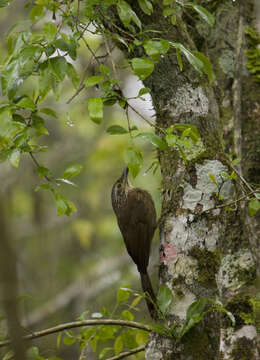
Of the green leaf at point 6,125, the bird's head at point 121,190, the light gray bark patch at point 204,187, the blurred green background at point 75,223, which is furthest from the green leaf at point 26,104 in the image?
the blurred green background at point 75,223

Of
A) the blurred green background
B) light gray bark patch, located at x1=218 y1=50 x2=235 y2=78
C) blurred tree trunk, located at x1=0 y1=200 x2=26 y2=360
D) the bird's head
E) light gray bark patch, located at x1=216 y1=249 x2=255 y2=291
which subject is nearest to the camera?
blurred tree trunk, located at x1=0 y1=200 x2=26 y2=360

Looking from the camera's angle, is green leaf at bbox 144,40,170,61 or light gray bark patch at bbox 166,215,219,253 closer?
green leaf at bbox 144,40,170,61

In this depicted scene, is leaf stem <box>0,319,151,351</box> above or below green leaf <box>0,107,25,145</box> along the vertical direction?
below

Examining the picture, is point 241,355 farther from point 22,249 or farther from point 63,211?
point 22,249

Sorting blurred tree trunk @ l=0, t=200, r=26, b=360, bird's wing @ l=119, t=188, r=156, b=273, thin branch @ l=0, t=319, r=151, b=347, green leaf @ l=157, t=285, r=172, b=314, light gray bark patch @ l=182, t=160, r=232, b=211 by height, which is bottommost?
thin branch @ l=0, t=319, r=151, b=347

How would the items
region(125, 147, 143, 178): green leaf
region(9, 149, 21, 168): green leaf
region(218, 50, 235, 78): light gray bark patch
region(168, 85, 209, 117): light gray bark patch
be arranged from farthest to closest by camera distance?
1. region(218, 50, 235, 78): light gray bark patch
2. region(168, 85, 209, 117): light gray bark patch
3. region(9, 149, 21, 168): green leaf
4. region(125, 147, 143, 178): green leaf

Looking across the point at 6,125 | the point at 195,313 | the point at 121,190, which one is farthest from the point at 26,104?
the point at 121,190

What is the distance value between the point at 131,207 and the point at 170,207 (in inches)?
45.8

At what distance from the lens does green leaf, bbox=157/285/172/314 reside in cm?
203

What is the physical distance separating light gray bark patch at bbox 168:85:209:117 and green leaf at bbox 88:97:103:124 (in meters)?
0.56

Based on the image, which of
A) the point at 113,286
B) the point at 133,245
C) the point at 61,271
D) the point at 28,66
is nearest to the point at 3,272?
the point at 28,66

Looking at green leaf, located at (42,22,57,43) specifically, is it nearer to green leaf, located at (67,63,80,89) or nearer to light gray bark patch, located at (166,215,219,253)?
green leaf, located at (67,63,80,89)

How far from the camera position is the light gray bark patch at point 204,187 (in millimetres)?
2160

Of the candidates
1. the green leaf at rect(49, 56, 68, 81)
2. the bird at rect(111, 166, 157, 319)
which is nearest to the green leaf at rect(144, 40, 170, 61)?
the green leaf at rect(49, 56, 68, 81)
